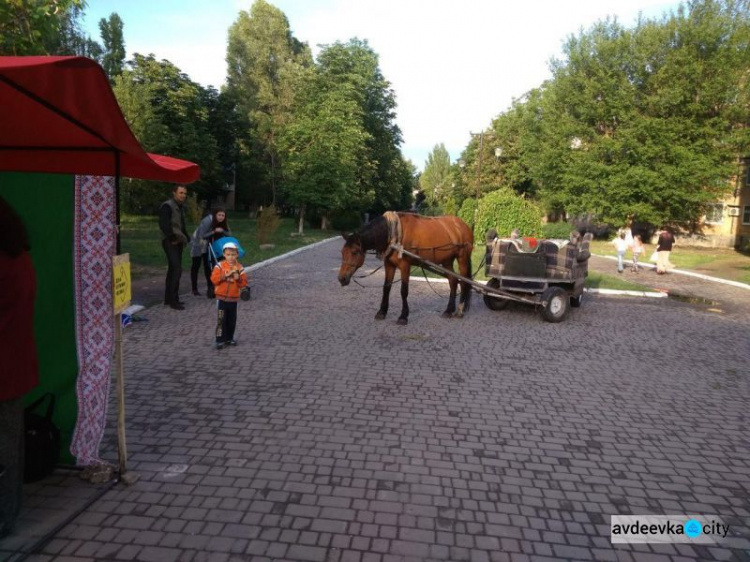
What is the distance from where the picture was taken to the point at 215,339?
24.3ft

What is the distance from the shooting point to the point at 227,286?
6777 mm

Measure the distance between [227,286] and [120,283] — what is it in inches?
124

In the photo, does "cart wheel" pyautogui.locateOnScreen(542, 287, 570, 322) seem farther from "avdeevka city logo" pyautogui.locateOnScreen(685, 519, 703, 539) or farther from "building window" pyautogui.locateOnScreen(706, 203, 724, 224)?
"building window" pyautogui.locateOnScreen(706, 203, 724, 224)

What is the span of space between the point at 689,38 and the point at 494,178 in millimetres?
21337

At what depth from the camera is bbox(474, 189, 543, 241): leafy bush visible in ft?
79.4

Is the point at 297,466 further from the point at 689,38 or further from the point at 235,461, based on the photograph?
the point at 689,38

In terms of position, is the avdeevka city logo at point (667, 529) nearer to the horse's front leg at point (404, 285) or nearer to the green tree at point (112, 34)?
the horse's front leg at point (404, 285)

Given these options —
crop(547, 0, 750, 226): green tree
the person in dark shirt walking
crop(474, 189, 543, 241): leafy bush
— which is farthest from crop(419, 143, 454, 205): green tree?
the person in dark shirt walking

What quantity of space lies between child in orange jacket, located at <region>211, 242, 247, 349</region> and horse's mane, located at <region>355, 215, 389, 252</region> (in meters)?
2.39

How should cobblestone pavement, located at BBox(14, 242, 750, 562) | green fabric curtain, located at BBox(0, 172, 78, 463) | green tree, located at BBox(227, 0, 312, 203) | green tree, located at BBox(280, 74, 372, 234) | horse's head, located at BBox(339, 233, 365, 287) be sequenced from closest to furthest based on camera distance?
cobblestone pavement, located at BBox(14, 242, 750, 562) < green fabric curtain, located at BBox(0, 172, 78, 463) < horse's head, located at BBox(339, 233, 365, 287) < green tree, located at BBox(280, 74, 372, 234) < green tree, located at BBox(227, 0, 312, 203)

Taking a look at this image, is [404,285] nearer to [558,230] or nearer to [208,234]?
[208,234]

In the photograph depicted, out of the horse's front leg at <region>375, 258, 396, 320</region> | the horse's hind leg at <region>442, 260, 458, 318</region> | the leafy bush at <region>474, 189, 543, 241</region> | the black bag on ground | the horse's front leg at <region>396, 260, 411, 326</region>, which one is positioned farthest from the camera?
the leafy bush at <region>474, 189, 543, 241</region>

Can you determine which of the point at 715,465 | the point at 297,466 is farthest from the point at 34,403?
the point at 715,465

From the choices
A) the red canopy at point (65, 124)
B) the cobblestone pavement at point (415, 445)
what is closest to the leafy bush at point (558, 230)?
the cobblestone pavement at point (415, 445)
